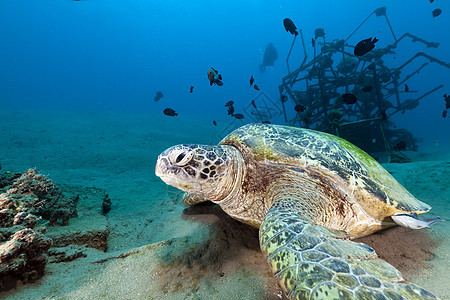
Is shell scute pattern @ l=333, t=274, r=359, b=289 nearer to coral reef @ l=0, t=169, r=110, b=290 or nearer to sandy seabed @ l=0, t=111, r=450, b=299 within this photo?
sandy seabed @ l=0, t=111, r=450, b=299

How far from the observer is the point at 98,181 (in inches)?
176

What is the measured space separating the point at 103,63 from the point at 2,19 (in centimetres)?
4126

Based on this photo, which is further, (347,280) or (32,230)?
(32,230)

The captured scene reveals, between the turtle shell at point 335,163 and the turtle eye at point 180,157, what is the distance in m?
0.71

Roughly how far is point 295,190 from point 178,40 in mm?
147793

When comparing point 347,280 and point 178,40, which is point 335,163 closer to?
point 347,280

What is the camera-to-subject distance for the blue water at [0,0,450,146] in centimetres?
8444

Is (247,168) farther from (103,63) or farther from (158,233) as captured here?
(103,63)

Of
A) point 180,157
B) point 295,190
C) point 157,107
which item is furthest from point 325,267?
point 157,107

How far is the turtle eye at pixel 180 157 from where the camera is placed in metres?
1.95

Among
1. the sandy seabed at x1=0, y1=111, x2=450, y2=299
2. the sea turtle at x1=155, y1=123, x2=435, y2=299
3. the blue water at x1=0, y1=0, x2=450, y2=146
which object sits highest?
the blue water at x1=0, y1=0, x2=450, y2=146

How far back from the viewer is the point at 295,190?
1942mm

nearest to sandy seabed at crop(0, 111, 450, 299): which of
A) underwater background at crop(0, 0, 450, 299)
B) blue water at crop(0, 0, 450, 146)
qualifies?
underwater background at crop(0, 0, 450, 299)

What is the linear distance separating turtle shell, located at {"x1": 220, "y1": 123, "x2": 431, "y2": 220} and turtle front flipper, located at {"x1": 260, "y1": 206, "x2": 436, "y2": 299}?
Result: 2.55 feet
